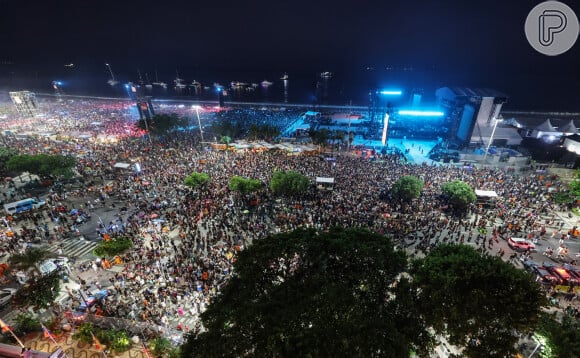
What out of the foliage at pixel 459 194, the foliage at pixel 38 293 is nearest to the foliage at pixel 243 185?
the foliage at pixel 38 293

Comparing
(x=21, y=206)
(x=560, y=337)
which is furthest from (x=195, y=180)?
(x=560, y=337)

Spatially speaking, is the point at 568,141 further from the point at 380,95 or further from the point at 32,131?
the point at 32,131

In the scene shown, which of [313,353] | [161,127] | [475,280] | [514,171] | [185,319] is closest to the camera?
[313,353]

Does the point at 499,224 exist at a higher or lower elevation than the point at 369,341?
lower

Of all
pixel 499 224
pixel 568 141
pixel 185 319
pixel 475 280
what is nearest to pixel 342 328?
pixel 475 280

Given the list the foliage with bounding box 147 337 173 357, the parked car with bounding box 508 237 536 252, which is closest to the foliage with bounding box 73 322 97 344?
the foliage with bounding box 147 337 173 357

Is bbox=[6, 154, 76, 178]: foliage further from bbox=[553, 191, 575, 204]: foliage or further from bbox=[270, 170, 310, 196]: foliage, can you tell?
bbox=[553, 191, 575, 204]: foliage
